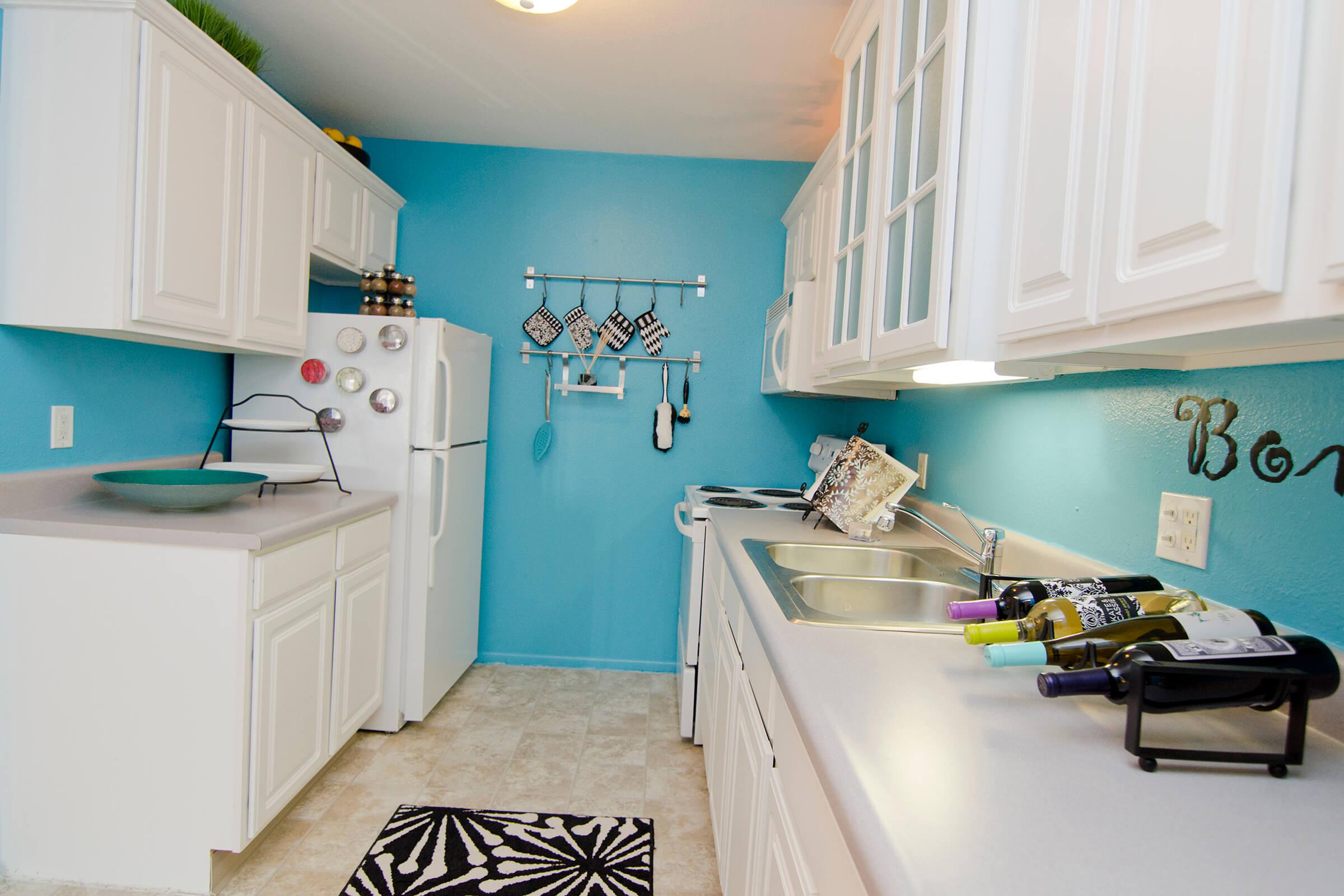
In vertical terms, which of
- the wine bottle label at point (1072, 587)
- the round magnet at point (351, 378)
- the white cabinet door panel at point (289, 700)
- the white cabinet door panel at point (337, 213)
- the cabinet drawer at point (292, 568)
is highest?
the white cabinet door panel at point (337, 213)

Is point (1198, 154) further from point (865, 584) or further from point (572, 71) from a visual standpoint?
point (572, 71)

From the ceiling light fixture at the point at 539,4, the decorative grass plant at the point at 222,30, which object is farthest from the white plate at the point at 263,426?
the ceiling light fixture at the point at 539,4

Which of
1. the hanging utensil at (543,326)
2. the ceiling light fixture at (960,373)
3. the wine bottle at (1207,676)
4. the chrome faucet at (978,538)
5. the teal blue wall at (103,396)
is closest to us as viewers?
the wine bottle at (1207,676)

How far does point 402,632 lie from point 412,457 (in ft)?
2.12

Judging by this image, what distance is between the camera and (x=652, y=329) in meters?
3.33

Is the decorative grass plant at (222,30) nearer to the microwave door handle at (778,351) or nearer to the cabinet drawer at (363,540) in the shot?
the cabinet drawer at (363,540)

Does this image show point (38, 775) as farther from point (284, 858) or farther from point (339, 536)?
point (339, 536)

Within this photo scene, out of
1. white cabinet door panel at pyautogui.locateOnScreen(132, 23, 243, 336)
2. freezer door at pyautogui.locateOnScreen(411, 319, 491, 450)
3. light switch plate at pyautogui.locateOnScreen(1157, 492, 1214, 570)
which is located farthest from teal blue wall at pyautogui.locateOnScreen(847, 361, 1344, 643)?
white cabinet door panel at pyautogui.locateOnScreen(132, 23, 243, 336)

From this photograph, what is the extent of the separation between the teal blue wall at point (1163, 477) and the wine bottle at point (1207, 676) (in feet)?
0.34

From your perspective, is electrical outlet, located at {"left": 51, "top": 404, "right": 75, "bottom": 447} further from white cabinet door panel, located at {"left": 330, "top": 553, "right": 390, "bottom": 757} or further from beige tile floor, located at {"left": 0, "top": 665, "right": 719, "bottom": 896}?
beige tile floor, located at {"left": 0, "top": 665, "right": 719, "bottom": 896}

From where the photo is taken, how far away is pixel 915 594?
1.67 metres

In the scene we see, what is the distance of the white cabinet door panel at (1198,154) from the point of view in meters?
0.62

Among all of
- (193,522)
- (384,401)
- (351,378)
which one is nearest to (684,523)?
(384,401)

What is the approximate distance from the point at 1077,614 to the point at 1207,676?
0.65 feet
